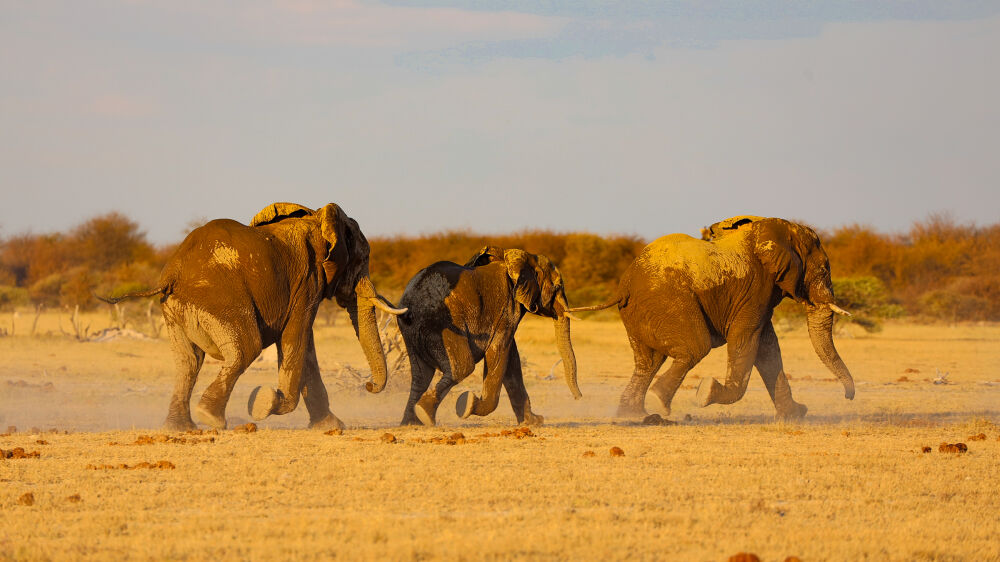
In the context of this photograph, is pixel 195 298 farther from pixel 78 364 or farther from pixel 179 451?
pixel 78 364

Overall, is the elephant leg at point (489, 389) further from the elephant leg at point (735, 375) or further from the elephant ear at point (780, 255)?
the elephant ear at point (780, 255)

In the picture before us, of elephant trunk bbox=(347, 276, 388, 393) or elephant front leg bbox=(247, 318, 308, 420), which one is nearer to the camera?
elephant front leg bbox=(247, 318, 308, 420)

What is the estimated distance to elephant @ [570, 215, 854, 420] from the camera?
14062 millimetres

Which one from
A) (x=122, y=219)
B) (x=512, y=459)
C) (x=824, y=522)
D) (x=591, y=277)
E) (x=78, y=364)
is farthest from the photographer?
(x=122, y=219)

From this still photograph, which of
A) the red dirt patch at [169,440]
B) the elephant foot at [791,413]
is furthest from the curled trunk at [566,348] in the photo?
the red dirt patch at [169,440]

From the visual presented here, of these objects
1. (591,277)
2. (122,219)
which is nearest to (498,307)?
(591,277)

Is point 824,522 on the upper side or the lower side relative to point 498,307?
lower

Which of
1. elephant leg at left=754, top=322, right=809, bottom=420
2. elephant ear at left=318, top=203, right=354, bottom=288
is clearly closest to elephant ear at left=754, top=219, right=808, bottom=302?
elephant leg at left=754, top=322, right=809, bottom=420

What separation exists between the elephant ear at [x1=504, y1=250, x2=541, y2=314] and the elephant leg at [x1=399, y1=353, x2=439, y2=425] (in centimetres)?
126

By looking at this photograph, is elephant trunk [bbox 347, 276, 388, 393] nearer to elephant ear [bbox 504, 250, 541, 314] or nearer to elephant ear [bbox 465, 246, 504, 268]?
elephant ear [bbox 465, 246, 504, 268]

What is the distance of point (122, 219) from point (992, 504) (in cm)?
6287

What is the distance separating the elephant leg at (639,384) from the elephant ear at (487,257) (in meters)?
2.12

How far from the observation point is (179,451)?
1036cm

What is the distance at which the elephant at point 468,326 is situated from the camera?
12.9 meters
